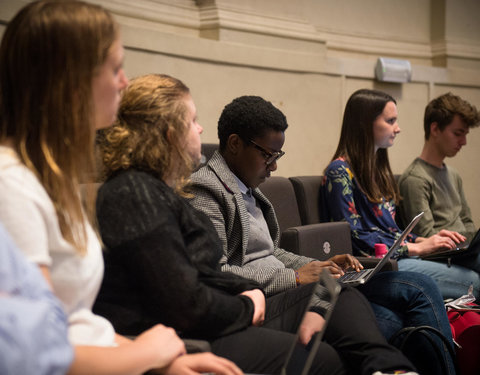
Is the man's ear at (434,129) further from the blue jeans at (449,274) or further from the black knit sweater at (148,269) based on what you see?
the black knit sweater at (148,269)

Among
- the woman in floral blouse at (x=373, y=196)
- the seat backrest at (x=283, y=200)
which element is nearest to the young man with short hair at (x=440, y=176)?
the woman in floral blouse at (x=373, y=196)

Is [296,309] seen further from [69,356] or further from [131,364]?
[69,356]

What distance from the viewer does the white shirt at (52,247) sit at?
3.09 ft

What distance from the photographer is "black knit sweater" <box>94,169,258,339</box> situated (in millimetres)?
1317

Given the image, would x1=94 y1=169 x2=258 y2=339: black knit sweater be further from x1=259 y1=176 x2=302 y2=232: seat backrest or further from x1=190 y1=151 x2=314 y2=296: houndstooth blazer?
x1=259 y1=176 x2=302 y2=232: seat backrest

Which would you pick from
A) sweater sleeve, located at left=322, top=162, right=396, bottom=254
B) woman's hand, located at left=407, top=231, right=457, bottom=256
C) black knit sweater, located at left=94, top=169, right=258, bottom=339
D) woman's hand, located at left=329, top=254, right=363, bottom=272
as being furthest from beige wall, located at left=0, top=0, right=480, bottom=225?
black knit sweater, located at left=94, top=169, right=258, bottom=339

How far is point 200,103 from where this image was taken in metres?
3.68

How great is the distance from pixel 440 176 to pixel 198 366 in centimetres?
280

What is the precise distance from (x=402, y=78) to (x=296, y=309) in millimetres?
3615

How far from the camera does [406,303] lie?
7.70ft

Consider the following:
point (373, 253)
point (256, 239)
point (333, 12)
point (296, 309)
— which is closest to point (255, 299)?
point (296, 309)

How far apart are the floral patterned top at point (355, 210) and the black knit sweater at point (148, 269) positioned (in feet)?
5.13

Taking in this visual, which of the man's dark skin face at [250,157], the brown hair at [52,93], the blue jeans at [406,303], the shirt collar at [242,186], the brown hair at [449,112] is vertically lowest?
the blue jeans at [406,303]

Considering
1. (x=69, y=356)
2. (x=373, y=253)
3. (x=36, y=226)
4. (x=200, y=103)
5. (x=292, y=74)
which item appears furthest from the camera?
(x=292, y=74)
